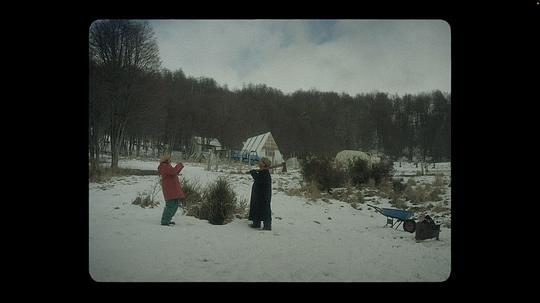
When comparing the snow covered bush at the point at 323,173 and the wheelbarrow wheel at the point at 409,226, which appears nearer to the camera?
the wheelbarrow wheel at the point at 409,226

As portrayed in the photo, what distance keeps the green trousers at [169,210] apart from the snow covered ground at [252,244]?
67 mm

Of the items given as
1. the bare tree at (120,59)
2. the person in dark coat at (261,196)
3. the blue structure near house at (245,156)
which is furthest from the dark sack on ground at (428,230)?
the bare tree at (120,59)

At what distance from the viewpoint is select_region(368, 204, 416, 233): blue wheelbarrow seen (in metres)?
2.27

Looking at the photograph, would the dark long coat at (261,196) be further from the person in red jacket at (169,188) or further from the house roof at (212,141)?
the person in red jacket at (169,188)

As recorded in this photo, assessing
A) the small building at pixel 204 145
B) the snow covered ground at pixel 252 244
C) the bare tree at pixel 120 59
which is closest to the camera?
the snow covered ground at pixel 252 244

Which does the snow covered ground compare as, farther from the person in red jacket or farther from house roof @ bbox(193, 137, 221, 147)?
house roof @ bbox(193, 137, 221, 147)

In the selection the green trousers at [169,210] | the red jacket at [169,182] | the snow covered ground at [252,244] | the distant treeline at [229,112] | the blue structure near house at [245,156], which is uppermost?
the distant treeline at [229,112]

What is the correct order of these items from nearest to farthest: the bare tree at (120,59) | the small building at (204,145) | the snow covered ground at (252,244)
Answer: the snow covered ground at (252,244), the bare tree at (120,59), the small building at (204,145)

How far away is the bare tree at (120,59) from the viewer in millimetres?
2195

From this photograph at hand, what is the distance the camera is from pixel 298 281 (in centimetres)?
203

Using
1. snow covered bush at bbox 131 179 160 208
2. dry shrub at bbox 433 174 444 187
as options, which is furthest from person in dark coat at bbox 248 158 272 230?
dry shrub at bbox 433 174 444 187
